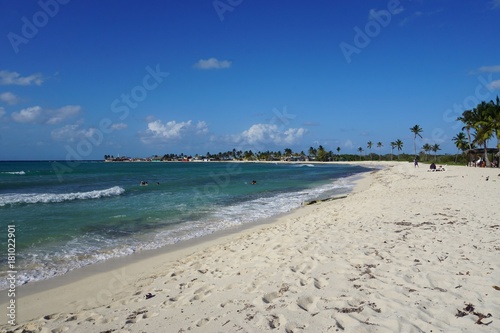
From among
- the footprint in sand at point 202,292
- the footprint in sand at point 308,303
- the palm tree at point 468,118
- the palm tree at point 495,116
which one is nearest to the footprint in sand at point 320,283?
the footprint in sand at point 308,303

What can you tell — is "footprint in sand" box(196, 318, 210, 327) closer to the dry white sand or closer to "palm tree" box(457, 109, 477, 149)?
the dry white sand

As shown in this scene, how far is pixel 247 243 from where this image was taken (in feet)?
30.5

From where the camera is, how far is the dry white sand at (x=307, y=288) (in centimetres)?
402

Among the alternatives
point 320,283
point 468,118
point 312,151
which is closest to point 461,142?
point 468,118

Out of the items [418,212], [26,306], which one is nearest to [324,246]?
[418,212]

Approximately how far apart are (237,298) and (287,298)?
810 mm

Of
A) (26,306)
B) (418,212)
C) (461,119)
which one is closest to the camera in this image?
(26,306)

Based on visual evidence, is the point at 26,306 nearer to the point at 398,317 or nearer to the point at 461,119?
the point at 398,317

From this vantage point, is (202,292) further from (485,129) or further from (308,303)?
(485,129)

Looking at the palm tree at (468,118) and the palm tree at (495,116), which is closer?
the palm tree at (495,116)

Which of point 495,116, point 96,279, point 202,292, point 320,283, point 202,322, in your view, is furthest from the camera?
point 495,116

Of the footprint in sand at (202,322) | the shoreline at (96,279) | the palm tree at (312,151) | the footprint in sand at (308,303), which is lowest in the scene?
the shoreline at (96,279)

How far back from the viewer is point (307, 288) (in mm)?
5008

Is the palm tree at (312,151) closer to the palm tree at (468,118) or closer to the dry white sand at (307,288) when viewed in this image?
the palm tree at (468,118)
